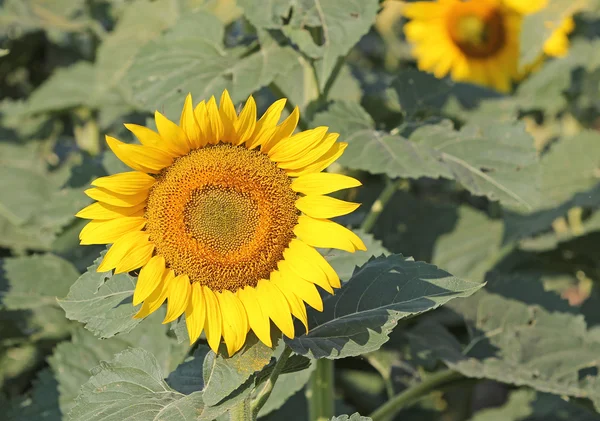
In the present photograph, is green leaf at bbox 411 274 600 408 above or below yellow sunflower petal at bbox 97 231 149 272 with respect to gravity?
below

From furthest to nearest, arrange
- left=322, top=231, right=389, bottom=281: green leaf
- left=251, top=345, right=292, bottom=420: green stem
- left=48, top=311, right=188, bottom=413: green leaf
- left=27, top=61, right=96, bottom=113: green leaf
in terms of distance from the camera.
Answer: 1. left=27, top=61, right=96, bottom=113: green leaf
2. left=48, top=311, right=188, bottom=413: green leaf
3. left=322, top=231, right=389, bottom=281: green leaf
4. left=251, top=345, right=292, bottom=420: green stem

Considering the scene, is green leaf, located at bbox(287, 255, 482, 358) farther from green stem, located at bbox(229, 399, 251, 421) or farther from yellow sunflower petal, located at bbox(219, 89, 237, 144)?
yellow sunflower petal, located at bbox(219, 89, 237, 144)

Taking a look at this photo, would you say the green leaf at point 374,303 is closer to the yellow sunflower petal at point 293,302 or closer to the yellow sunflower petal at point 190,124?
the yellow sunflower petal at point 293,302

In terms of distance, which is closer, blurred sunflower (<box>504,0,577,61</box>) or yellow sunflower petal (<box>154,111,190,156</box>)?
yellow sunflower petal (<box>154,111,190,156</box>)

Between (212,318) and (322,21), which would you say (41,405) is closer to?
(212,318)

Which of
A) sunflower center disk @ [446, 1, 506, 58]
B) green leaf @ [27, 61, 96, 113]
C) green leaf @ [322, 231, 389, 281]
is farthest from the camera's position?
sunflower center disk @ [446, 1, 506, 58]

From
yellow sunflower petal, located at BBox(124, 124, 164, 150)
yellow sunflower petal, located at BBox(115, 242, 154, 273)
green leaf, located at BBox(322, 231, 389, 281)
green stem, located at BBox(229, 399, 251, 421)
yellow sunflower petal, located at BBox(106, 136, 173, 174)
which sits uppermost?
yellow sunflower petal, located at BBox(124, 124, 164, 150)

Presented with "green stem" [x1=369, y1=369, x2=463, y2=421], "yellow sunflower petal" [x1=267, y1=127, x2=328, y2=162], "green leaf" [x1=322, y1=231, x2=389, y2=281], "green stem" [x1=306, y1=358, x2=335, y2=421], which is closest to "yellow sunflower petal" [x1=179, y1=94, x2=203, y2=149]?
"yellow sunflower petal" [x1=267, y1=127, x2=328, y2=162]

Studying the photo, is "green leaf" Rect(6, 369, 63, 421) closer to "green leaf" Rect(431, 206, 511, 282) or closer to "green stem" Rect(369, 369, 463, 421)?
"green stem" Rect(369, 369, 463, 421)

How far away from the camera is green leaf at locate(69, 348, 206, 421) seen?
1.36m

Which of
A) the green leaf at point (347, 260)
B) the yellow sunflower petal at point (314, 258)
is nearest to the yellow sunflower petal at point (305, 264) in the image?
the yellow sunflower petal at point (314, 258)

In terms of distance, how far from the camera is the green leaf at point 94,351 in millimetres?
1967

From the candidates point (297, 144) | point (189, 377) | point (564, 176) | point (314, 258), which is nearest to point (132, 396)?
point (189, 377)

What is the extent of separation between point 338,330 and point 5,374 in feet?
4.87
